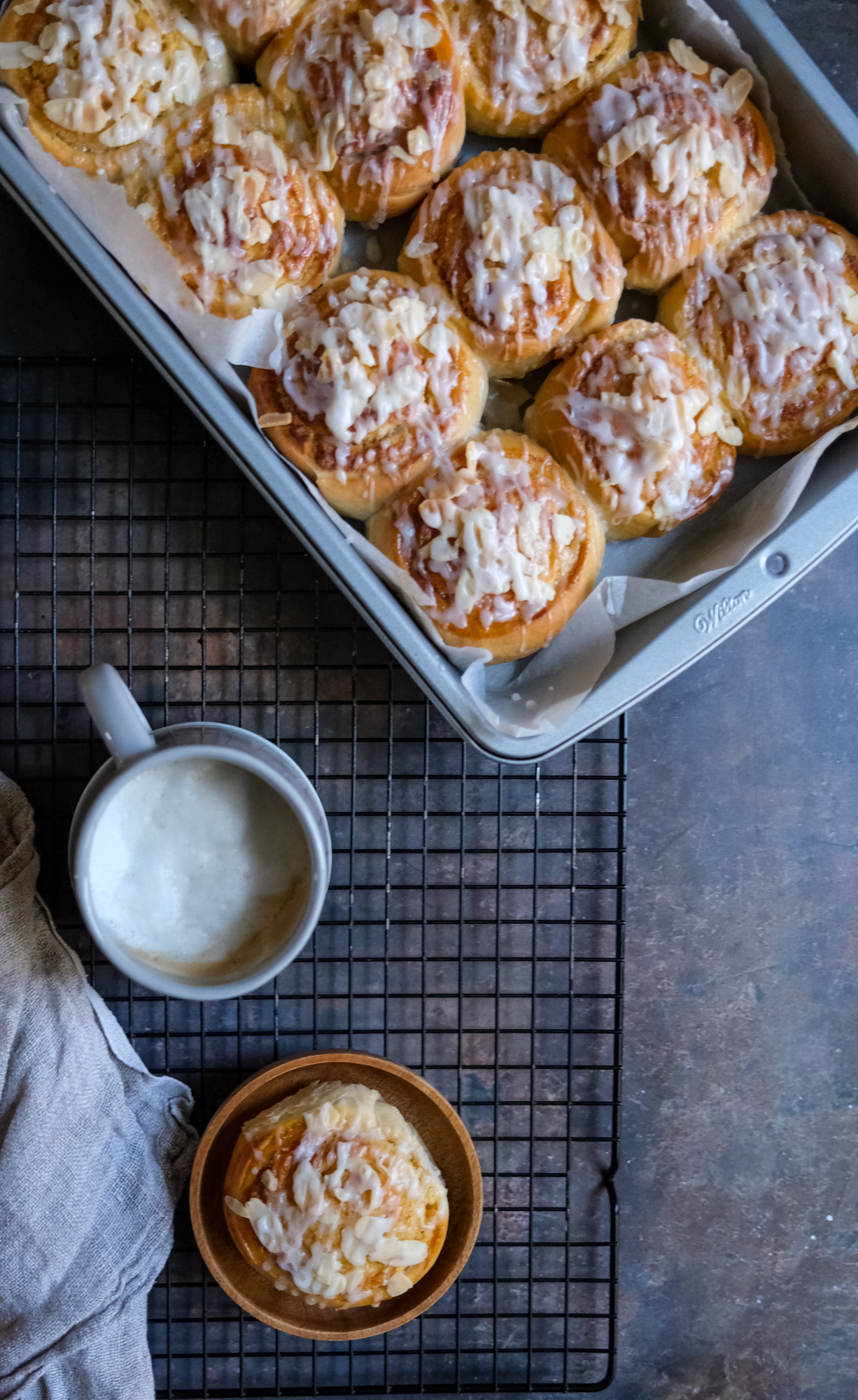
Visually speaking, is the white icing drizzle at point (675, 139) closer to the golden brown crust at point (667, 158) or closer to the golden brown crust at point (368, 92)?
the golden brown crust at point (667, 158)

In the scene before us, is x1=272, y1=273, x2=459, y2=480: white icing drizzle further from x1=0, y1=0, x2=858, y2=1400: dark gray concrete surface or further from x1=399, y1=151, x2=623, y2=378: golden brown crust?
x1=0, y1=0, x2=858, y2=1400: dark gray concrete surface

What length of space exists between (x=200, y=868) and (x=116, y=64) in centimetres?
81

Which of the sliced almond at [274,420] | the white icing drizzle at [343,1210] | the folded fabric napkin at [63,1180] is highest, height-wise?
the sliced almond at [274,420]

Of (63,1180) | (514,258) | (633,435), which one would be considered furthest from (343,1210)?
(514,258)

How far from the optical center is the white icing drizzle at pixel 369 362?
103 cm

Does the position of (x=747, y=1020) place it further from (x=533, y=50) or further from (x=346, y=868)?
(x=533, y=50)

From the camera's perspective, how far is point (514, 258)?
3.46ft

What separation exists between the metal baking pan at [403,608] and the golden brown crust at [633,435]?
0.35ft

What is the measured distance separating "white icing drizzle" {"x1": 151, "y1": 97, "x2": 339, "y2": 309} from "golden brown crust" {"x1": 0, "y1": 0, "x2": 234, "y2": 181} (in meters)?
0.04

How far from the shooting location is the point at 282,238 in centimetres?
104

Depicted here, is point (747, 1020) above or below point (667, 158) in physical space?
below

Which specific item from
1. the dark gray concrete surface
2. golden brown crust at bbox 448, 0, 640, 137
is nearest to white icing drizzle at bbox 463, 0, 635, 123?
golden brown crust at bbox 448, 0, 640, 137

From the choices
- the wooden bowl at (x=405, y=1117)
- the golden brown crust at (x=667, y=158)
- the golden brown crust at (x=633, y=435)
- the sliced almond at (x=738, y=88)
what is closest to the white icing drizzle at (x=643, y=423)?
the golden brown crust at (x=633, y=435)

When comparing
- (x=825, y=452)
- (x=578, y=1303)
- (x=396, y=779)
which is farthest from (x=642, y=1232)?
(x=825, y=452)
